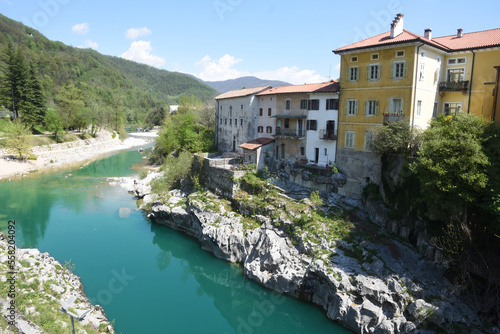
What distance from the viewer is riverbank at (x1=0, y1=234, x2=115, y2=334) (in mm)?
13319

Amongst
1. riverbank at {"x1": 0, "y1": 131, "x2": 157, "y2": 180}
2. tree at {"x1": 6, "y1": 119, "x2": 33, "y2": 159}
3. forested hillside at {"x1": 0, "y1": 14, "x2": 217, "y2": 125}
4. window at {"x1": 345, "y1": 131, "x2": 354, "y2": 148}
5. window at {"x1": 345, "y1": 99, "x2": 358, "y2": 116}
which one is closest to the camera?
window at {"x1": 345, "y1": 99, "x2": 358, "y2": 116}

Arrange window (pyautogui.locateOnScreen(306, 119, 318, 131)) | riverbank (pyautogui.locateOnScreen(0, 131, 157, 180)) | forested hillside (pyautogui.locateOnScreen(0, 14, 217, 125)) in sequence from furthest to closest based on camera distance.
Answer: forested hillside (pyautogui.locateOnScreen(0, 14, 217, 125)) < riverbank (pyautogui.locateOnScreen(0, 131, 157, 180)) < window (pyautogui.locateOnScreen(306, 119, 318, 131))

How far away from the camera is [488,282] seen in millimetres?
16609

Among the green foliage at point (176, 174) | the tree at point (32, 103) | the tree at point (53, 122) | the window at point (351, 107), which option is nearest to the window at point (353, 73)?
the window at point (351, 107)

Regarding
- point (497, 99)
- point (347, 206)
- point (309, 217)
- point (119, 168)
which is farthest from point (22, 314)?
point (119, 168)

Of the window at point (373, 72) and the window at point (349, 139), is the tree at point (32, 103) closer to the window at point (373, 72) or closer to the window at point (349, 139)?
the window at point (349, 139)

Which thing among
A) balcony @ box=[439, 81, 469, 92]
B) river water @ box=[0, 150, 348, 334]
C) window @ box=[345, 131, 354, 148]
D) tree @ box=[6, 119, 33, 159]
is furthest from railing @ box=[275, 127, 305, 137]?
tree @ box=[6, 119, 33, 159]

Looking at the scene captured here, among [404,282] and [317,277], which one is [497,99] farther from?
[317,277]

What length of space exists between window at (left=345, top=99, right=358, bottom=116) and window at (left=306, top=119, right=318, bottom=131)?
328 cm

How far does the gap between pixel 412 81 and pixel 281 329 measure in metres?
18.2

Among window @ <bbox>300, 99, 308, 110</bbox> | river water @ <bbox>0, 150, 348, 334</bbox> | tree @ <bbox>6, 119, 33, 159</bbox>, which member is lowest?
river water @ <bbox>0, 150, 348, 334</bbox>

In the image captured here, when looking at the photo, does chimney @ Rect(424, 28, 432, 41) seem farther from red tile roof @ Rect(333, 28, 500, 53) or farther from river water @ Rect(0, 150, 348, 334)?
river water @ Rect(0, 150, 348, 334)

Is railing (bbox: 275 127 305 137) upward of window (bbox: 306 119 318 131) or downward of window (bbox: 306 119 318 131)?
downward

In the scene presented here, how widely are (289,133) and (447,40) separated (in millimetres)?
14686
